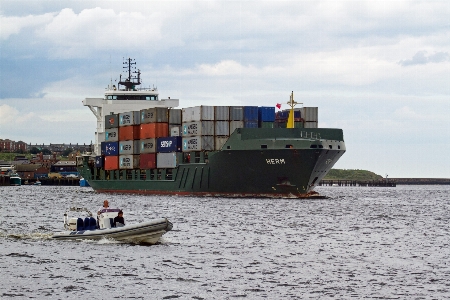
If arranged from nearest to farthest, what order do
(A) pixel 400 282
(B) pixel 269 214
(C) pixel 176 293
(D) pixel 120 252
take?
1. (C) pixel 176 293
2. (A) pixel 400 282
3. (D) pixel 120 252
4. (B) pixel 269 214

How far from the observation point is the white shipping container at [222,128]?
82500 mm

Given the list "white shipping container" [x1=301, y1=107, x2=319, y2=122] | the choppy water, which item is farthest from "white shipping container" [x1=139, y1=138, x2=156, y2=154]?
the choppy water

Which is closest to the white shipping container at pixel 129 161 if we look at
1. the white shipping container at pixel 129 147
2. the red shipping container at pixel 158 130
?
the white shipping container at pixel 129 147

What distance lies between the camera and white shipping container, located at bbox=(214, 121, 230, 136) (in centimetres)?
8250

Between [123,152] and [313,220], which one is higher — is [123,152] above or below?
above

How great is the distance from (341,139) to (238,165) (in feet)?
39.0

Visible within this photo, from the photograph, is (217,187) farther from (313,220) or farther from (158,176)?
(313,220)

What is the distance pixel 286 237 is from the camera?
45.6 metres

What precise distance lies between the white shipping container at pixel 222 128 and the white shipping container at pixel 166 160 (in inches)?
292

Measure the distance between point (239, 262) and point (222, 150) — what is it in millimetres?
43337

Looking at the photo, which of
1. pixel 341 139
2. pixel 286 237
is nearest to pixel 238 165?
pixel 341 139

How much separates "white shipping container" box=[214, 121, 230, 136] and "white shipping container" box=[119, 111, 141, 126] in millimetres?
17052

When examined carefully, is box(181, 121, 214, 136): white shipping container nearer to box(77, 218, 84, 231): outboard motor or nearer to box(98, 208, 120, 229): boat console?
box(77, 218, 84, 231): outboard motor

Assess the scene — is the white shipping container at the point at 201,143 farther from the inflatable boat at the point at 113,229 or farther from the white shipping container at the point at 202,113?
the inflatable boat at the point at 113,229
